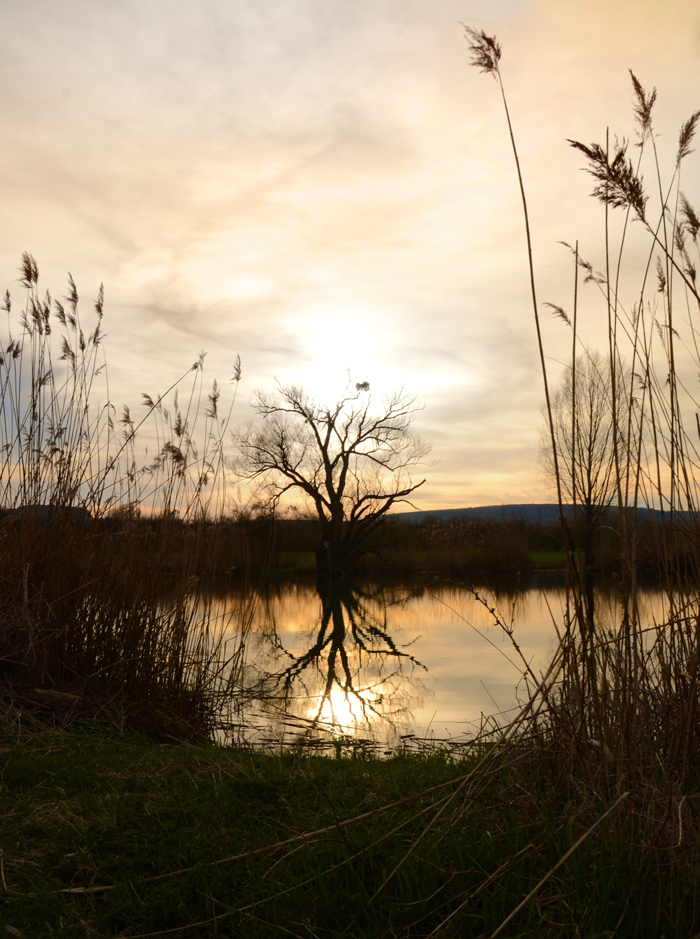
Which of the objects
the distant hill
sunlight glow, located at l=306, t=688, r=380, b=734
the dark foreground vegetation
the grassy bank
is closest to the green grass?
the distant hill

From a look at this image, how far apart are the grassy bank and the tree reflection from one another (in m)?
0.83

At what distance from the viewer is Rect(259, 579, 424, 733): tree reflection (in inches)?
195

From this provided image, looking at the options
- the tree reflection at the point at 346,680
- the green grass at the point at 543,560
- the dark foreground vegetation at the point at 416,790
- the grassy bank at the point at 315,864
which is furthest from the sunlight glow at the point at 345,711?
the green grass at the point at 543,560

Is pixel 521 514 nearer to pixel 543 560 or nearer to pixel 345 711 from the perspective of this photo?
pixel 543 560

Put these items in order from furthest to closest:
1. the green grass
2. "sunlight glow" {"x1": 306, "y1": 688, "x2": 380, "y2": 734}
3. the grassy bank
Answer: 1. the green grass
2. "sunlight glow" {"x1": 306, "y1": 688, "x2": 380, "y2": 734}
3. the grassy bank

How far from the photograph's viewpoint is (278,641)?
9.14 meters

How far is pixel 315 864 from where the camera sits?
172cm

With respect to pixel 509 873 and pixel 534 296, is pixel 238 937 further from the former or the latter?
pixel 534 296

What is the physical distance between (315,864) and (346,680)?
4946 mm

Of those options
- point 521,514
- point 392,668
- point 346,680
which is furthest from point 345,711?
point 521,514

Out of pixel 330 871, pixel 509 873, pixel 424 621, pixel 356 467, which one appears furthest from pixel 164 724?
pixel 356 467

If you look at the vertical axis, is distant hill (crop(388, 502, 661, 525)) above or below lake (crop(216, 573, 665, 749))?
above

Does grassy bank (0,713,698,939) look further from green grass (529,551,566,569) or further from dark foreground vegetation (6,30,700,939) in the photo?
green grass (529,551,566,569)

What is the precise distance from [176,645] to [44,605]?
760mm
